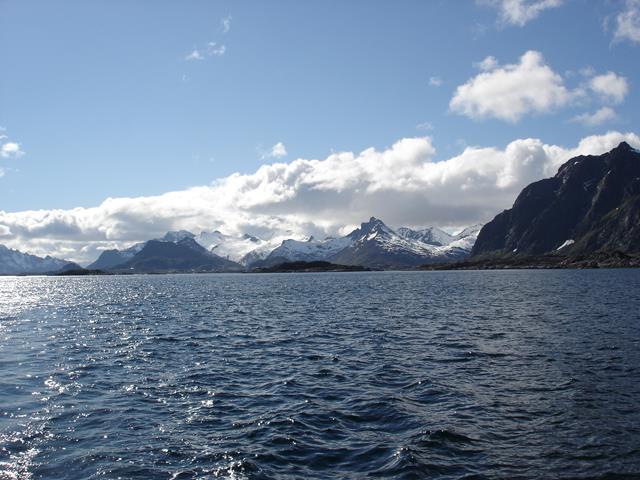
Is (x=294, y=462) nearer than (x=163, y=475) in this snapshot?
No

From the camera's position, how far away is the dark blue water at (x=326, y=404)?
2225cm

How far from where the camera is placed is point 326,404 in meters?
31.1

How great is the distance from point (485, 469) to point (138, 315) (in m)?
80.9

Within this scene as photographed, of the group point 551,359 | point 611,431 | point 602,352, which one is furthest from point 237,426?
point 602,352

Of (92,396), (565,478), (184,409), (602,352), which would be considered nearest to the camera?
(565,478)

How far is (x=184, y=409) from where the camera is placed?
3025 centimetres

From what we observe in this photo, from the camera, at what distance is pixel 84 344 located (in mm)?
55594

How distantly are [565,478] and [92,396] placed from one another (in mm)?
28114

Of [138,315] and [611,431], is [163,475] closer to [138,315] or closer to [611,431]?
[611,431]

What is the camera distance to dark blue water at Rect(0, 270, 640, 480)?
2225 centimetres

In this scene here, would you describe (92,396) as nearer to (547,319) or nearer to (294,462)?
(294,462)

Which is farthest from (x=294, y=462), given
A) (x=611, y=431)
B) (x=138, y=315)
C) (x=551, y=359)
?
(x=138, y=315)

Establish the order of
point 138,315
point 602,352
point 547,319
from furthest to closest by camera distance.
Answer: point 138,315, point 547,319, point 602,352

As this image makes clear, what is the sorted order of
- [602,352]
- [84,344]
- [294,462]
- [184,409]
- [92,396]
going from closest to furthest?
[294,462], [184,409], [92,396], [602,352], [84,344]
